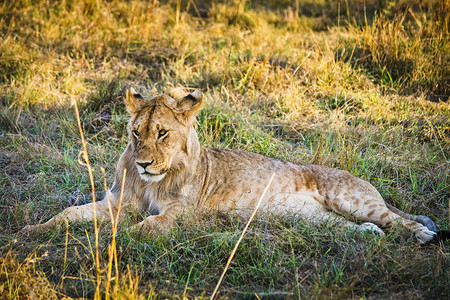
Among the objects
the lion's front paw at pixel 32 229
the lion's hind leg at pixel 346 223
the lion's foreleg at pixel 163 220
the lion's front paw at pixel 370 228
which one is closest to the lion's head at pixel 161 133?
the lion's foreleg at pixel 163 220

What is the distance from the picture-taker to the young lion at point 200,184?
12.5ft

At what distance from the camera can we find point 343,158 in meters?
5.09

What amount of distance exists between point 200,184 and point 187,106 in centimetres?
73

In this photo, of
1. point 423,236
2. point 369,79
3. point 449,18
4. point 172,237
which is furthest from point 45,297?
point 449,18

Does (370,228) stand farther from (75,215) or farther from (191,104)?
(75,215)

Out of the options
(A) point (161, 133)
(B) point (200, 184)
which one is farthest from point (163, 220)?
(A) point (161, 133)

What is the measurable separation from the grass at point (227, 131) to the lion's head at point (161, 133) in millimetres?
502

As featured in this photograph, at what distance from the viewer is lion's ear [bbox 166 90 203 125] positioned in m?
4.00

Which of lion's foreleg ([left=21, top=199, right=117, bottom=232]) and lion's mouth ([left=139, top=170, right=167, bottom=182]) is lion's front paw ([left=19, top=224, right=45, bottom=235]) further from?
lion's mouth ([left=139, top=170, right=167, bottom=182])

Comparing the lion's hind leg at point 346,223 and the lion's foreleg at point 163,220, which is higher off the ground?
the lion's foreleg at point 163,220

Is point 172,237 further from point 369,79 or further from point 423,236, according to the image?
point 369,79

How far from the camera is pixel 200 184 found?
421cm

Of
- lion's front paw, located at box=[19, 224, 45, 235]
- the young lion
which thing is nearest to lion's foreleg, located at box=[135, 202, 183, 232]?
the young lion

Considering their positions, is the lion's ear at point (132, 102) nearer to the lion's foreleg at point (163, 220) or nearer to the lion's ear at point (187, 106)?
the lion's ear at point (187, 106)
